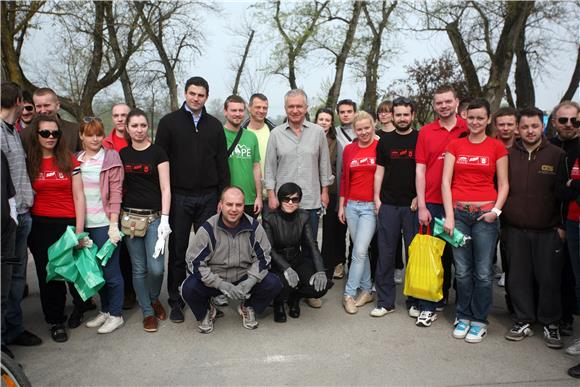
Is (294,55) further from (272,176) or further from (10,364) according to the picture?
(10,364)

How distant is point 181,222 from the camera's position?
15.3ft

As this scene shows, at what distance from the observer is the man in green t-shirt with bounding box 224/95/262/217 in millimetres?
4996

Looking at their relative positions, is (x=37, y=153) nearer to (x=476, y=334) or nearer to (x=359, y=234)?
(x=359, y=234)

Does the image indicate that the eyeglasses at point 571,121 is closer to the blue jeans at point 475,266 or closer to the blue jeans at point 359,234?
the blue jeans at point 475,266

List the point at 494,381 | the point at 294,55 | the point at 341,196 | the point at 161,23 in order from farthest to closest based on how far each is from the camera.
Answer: the point at 294,55
the point at 161,23
the point at 341,196
the point at 494,381

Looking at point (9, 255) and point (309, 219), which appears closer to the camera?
point (9, 255)

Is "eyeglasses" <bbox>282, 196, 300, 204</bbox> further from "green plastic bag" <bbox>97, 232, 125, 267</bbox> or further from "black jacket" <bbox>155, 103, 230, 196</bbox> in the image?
"green plastic bag" <bbox>97, 232, 125, 267</bbox>

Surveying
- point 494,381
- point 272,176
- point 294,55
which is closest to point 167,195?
point 272,176

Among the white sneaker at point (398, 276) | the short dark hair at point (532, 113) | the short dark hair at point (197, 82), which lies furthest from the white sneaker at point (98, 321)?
the short dark hair at point (532, 113)

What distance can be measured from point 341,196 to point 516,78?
1698 centimetres

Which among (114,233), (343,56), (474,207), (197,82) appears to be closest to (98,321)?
(114,233)

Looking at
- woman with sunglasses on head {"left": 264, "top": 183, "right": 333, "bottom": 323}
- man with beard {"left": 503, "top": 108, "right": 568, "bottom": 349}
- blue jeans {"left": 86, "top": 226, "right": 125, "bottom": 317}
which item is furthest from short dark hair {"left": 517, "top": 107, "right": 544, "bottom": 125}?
blue jeans {"left": 86, "top": 226, "right": 125, "bottom": 317}

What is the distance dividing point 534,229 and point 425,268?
920mm

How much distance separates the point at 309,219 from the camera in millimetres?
4852
